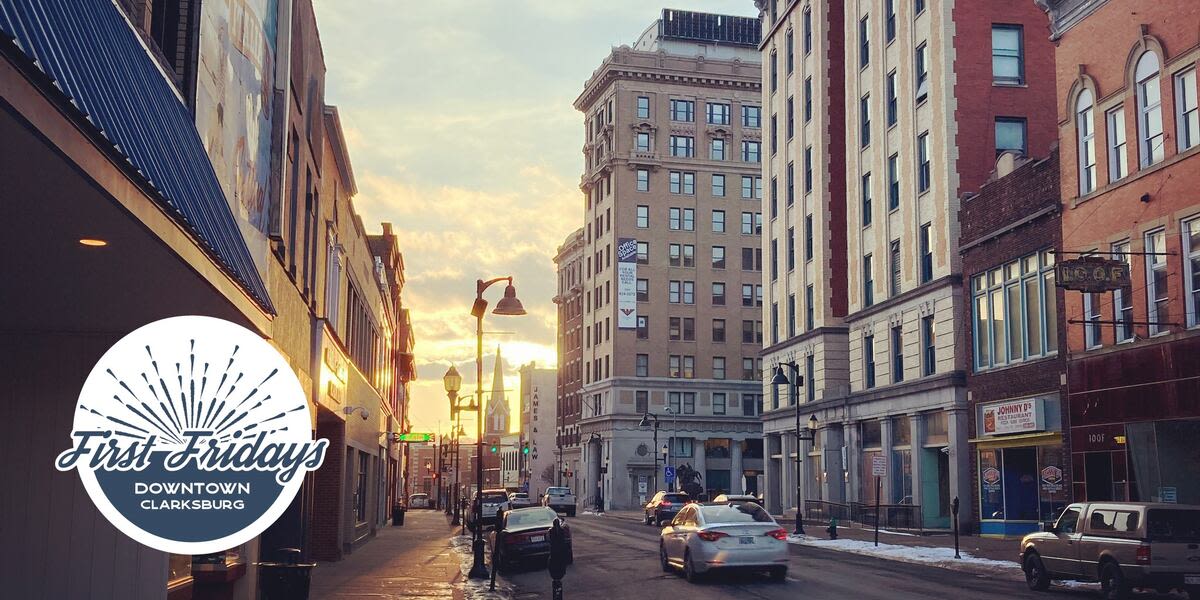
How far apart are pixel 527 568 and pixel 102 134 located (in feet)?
80.1

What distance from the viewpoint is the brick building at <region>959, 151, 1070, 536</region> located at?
1403 inches

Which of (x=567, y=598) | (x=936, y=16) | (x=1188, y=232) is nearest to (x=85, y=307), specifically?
(x=567, y=598)

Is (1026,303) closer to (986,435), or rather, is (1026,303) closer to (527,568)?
(986,435)

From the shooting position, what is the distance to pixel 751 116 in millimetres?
111688

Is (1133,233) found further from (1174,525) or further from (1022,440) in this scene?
(1174,525)

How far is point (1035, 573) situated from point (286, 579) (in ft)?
52.9

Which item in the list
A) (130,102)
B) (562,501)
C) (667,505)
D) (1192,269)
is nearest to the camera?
(130,102)

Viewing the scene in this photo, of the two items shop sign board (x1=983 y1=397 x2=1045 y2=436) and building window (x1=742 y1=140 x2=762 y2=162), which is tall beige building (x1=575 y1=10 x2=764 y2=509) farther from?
shop sign board (x1=983 y1=397 x2=1045 y2=436)

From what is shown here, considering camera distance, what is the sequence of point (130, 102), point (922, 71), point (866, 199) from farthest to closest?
point (866, 199), point (922, 71), point (130, 102)

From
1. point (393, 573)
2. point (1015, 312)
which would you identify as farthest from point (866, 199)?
point (393, 573)

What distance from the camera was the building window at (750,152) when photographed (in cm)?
11068

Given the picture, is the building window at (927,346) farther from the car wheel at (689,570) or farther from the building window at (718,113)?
the building window at (718,113)

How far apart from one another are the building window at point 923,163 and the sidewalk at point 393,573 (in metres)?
23.3

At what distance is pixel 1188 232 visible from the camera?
28453mm
